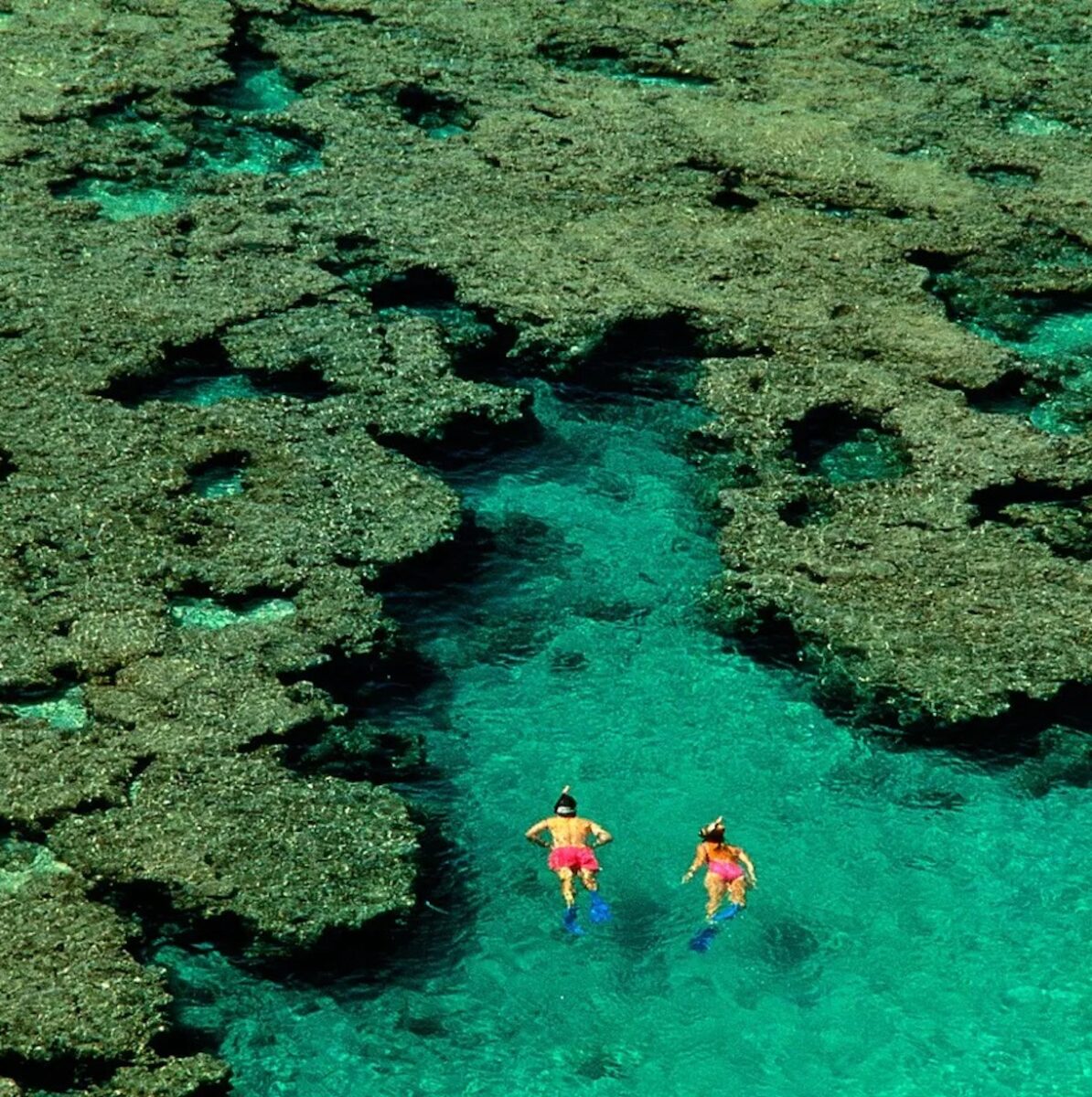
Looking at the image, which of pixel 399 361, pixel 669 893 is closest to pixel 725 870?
pixel 669 893

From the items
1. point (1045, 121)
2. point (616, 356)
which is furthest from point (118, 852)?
point (1045, 121)

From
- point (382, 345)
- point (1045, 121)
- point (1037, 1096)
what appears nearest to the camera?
point (1037, 1096)

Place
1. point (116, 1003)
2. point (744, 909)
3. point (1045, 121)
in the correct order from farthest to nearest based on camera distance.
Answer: point (1045, 121) < point (744, 909) < point (116, 1003)

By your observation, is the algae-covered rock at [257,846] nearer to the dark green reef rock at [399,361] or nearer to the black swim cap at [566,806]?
the dark green reef rock at [399,361]

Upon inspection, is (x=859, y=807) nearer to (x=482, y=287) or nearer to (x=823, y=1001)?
(x=823, y=1001)

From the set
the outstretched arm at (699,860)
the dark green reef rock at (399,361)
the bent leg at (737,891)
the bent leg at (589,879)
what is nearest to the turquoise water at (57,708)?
the dark green reef rock at (399,361)

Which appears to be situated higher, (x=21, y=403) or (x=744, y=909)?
(x=21, y=403)

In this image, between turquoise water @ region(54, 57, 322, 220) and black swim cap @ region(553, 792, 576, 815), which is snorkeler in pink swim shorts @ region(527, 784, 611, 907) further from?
turquoise water @ region(54, 57, 322, 220)

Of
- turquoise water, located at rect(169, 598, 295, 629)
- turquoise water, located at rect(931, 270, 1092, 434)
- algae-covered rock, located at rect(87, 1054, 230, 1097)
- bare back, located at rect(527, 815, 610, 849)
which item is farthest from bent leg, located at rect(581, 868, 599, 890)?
turquoise water, located at rect(931, 270, 1092, 434)

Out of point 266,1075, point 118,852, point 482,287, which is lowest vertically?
point 266,1075
